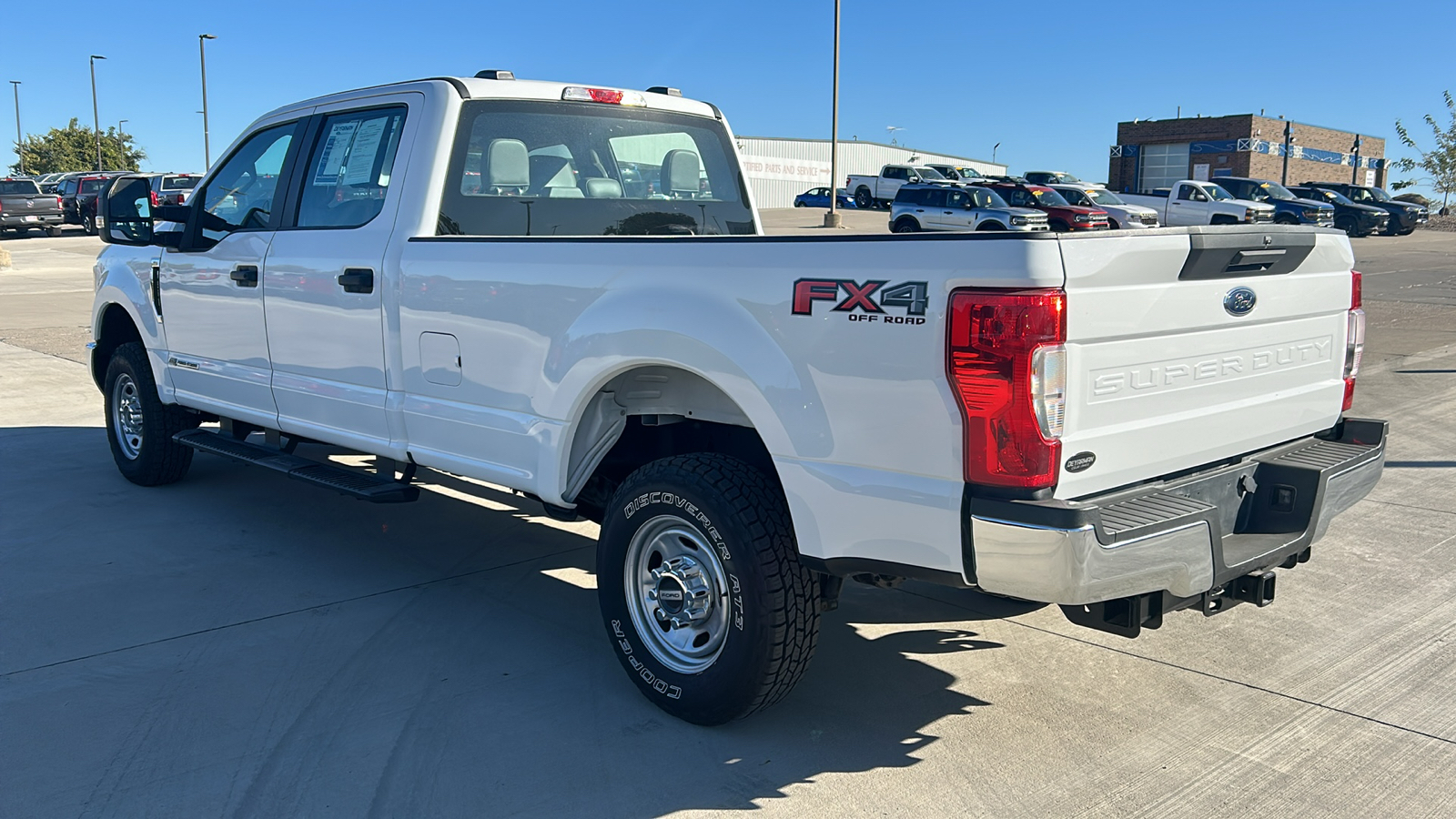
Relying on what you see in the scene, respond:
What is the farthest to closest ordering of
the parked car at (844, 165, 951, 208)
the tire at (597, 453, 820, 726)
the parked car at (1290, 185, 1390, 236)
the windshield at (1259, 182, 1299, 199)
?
1. the parked car at (844, 165, 951, 208)
2. the parked car at (1290, 185, 1390, 236)
3. the windshield at (1259, 182, 1299, 199)
4. the tire at (597, 453, 820, 726)

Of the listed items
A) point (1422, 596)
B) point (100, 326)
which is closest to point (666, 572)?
point (1422, 596)

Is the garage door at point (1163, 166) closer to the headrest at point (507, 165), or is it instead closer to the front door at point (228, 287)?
the front door at point (228, 287)

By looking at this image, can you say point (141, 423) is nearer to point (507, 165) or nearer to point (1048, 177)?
point (507, 165)

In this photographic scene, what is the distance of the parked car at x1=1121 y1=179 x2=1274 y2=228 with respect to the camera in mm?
30797

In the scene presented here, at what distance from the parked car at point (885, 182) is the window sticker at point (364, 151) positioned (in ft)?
129

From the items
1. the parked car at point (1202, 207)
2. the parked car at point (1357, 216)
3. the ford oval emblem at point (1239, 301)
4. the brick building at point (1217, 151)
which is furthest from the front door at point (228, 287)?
the brick building at point (1217, 151)

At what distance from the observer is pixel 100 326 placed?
277 inches

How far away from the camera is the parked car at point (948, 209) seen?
28.4 meters

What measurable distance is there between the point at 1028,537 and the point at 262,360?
397cm

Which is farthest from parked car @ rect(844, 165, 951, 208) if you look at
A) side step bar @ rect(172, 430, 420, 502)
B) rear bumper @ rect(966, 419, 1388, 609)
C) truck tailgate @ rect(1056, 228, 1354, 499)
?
rear bumper @ rect(966, 419, 1388, 609)

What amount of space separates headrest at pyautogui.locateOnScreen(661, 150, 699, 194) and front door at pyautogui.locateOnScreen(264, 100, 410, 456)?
120 cm

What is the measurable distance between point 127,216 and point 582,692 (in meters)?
4.07

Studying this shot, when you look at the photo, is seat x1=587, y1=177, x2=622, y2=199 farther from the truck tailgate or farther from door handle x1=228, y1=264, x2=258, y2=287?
the truck tailgate

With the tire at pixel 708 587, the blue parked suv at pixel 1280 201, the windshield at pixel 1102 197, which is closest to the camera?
the tire at pixel 708 587
